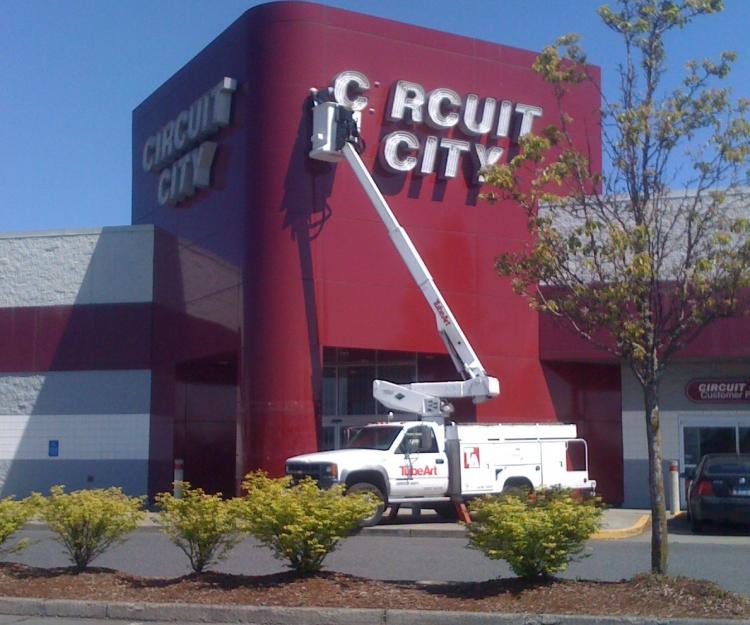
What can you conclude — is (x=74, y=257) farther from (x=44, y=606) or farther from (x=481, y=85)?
(x=44, y=606)

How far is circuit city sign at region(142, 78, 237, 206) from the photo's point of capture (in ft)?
85.8

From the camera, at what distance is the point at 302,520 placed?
11.2 meters

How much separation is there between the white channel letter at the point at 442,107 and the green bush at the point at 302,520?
1599 centimetres

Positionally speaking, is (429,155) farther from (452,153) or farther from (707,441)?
(707,441)

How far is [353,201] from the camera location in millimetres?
25438

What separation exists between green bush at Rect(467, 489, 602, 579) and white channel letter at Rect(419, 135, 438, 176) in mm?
15951

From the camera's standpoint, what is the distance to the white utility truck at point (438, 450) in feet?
68.8

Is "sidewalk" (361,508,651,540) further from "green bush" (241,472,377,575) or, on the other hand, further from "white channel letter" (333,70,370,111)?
"white channel letter" (333,70,370,111)

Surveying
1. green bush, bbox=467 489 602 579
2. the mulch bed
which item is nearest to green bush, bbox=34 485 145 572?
the mulch bed

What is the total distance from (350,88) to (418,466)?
9512 millimetres

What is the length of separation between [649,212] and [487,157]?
1544cm

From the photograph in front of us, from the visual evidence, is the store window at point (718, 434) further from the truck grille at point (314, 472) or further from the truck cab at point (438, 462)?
the truck grille at point (314, 472)

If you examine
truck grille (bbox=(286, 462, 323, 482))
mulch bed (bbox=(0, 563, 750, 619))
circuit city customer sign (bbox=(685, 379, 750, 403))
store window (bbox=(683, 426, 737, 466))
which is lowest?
mulch bed (bbox=(0, 563, 750, 619))

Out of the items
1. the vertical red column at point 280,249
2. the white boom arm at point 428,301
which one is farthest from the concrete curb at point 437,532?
the vertical red column at point 280,249
